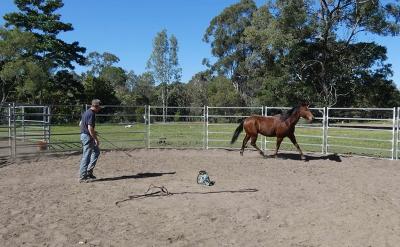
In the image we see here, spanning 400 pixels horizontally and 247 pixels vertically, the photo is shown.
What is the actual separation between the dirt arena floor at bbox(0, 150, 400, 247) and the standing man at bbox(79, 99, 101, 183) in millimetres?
297

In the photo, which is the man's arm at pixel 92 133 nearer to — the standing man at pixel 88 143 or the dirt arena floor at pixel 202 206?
the standing man at pixel 88 143

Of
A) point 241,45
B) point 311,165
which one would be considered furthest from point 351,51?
point 311,165

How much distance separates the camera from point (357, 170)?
10.2 metres

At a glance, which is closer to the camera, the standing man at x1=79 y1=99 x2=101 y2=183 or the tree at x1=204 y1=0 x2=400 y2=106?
the standing man at x1=79 y1=99 x2=101 y2=183

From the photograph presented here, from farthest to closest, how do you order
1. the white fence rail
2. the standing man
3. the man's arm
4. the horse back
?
1. the white fence rail
2. the horse back
3. the standing man
4. the man's arm

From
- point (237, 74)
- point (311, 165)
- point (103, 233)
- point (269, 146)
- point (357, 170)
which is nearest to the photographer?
point (103, 233)

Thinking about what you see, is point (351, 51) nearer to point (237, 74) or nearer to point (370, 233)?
point (237, 74)

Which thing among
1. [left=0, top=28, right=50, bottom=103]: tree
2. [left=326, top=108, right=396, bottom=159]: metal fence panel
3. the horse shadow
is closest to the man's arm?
the horse shadow

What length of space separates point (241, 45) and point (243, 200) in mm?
44226

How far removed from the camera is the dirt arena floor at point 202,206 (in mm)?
5129

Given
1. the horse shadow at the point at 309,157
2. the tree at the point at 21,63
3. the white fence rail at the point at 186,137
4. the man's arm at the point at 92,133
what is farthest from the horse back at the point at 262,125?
the tree at the point at 21,63

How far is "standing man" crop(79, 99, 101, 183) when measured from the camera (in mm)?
8531

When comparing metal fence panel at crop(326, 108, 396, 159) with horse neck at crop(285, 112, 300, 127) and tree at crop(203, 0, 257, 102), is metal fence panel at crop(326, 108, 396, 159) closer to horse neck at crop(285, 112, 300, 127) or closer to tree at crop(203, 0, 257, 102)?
horse neck at crop(285, 112, 300, 127)

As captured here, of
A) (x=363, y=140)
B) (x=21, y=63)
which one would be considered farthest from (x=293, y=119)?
(x=21, y=63)
